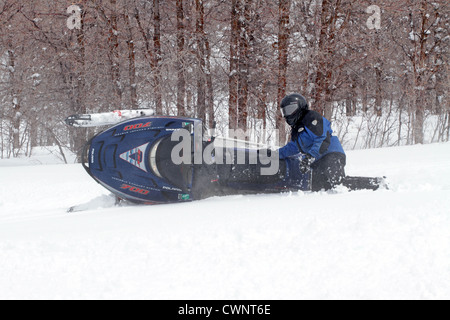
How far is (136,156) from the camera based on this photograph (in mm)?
4684

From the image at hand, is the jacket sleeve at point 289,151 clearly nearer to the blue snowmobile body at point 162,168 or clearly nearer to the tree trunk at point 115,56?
the blue snowmobile body at point 162,168

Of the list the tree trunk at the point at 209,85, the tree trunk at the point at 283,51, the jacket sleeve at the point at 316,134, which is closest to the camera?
the jacket sleeve at the point at 316,134

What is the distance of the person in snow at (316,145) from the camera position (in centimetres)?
459

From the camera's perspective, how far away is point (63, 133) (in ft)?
54.9

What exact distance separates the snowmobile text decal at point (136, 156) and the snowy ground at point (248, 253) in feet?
3.65

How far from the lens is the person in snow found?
15.1 feet

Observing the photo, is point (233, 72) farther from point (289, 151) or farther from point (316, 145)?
point (316, 145)

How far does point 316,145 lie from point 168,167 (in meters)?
1.79
